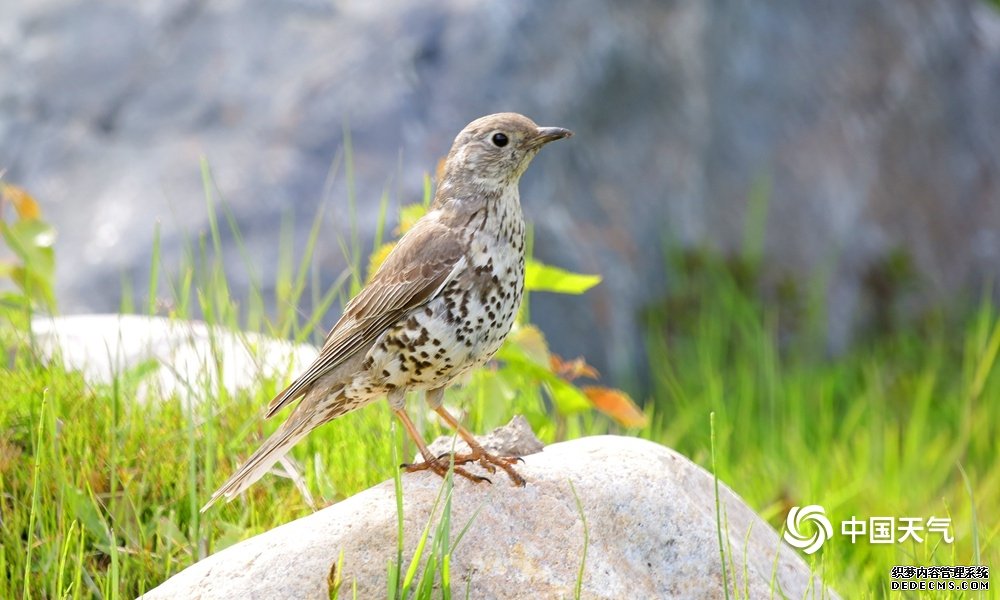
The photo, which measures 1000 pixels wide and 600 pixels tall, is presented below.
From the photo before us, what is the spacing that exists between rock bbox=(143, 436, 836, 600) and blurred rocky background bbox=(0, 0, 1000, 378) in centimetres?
272

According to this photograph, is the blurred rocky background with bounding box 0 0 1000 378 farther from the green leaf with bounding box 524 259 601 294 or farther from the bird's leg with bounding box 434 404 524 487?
the bird's leg with bounding box 434 404 524 487

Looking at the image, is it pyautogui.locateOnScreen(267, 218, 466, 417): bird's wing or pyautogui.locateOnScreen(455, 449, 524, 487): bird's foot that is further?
pyautogui.locateOnScreen(267, 218, 466, 417): bird's wing

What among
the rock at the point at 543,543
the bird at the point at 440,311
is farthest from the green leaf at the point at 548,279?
the rock at the point at 543,543

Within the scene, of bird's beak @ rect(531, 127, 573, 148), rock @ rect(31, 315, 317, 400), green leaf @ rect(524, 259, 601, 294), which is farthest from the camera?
rock @ rect(31, 315, 317, 400)

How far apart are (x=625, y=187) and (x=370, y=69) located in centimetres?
163

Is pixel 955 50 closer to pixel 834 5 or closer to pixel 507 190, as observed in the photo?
pixel 834 5

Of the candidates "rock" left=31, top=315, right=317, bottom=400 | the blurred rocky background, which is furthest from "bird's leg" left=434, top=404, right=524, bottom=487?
the blurred rocky background

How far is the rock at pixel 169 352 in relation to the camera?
4.77 metres

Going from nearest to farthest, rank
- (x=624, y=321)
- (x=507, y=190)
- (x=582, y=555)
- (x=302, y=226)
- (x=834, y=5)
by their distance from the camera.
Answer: (x=582, y=555)
(x=507, y=190)
(x=302, y=226)
(x=624, y=321)
(x=834, y=5)

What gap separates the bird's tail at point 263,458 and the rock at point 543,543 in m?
0.34

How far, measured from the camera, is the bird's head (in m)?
4.12

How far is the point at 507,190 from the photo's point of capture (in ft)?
13.5

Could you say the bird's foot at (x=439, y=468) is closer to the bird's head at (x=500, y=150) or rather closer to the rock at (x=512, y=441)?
the rock at (x=512, y=441)

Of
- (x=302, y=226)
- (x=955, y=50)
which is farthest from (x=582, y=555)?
(x=955, y=50)
